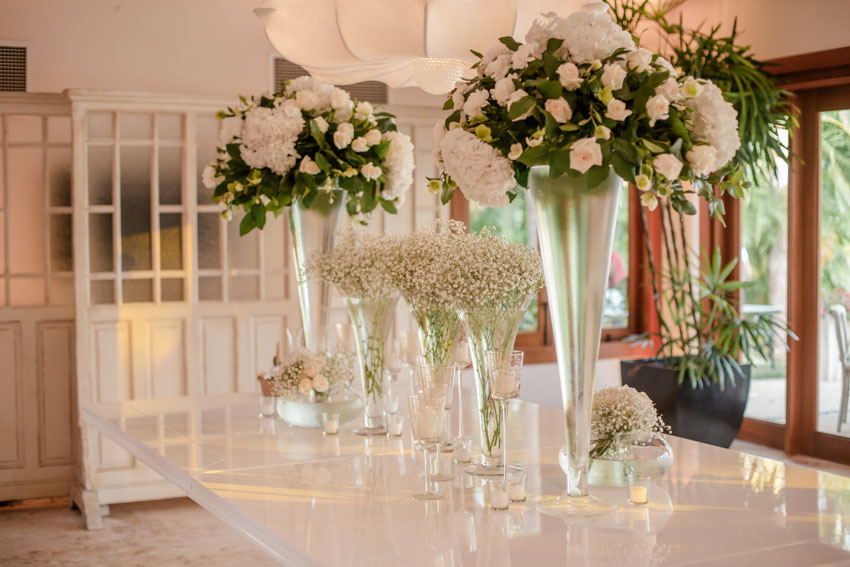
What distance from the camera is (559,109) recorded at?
4.81ft

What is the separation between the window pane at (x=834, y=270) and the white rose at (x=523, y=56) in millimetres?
4092

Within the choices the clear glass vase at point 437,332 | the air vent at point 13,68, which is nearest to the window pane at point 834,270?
the clear glass vase at point 437,332

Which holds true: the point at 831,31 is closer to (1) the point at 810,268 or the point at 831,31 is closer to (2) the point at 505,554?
(1) the point at 810,268

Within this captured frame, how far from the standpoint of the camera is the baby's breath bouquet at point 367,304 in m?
2.29

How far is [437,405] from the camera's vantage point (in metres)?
1.64

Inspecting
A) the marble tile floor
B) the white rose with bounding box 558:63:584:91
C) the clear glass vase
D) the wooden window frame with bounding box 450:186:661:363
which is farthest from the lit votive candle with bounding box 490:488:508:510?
the wooden window frame with bounding box 450:186:661:363

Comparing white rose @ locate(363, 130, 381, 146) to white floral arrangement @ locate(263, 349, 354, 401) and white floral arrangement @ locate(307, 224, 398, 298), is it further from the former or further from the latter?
white floral arrangement @ locate(263, 349, 354, 401)

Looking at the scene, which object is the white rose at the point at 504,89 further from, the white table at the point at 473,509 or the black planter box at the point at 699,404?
the black planter box at the point at 699,404

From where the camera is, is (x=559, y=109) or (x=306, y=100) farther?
(x=306, y=100)

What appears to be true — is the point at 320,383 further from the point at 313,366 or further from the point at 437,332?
the point at 437,332

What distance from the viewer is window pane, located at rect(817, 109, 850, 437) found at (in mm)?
5074

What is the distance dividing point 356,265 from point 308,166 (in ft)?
1.41

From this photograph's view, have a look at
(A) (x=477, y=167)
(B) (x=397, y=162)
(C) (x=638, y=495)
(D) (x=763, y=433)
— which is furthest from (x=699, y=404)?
(A) (x=477, y=167)

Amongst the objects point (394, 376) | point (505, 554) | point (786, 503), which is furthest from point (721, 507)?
point (394, 376)
